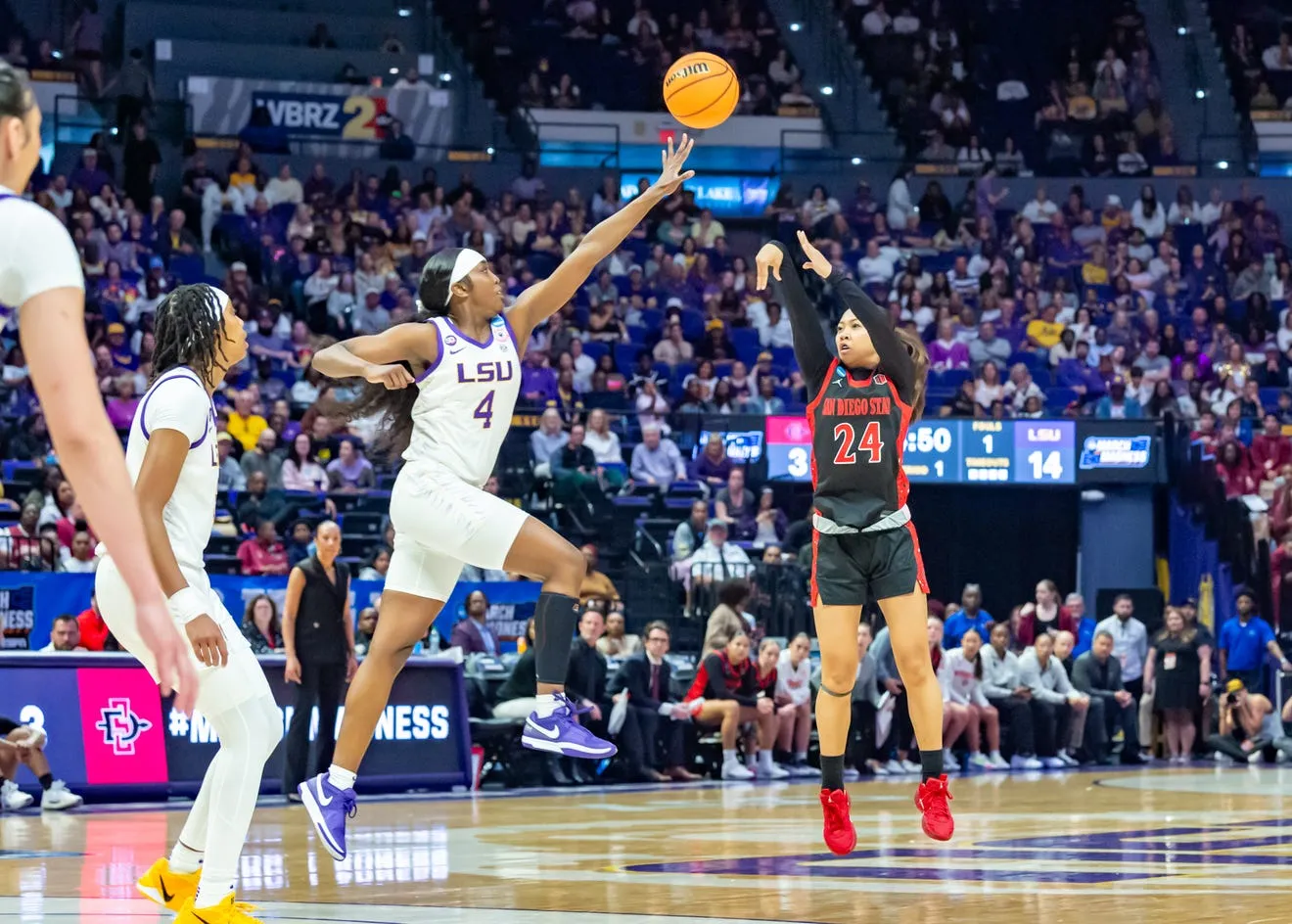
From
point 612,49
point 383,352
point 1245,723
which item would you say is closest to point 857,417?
point 383,352

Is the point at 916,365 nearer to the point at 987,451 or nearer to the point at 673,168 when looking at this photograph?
the point at 673,168

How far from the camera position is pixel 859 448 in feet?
29.1

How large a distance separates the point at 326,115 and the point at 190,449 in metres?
22.5

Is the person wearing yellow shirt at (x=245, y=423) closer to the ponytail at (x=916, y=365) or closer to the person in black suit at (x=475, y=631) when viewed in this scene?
the person in black suit at (x=475, y=631)

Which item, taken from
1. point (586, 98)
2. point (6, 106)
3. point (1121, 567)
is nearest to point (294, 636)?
point (6, 106)

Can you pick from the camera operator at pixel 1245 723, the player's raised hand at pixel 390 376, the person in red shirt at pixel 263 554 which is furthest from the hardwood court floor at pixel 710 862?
the camera operator at pixel 1245 723

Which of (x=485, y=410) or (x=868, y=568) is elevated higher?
(x=485, y=410)

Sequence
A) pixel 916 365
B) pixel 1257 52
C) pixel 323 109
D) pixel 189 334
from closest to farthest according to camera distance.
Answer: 1. pixel 189 334
2. pixel 916 365
3. pixel 323 109
4. pixel 1257 52

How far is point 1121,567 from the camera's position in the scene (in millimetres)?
25250

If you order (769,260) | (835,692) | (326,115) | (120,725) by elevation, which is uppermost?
(326,115)

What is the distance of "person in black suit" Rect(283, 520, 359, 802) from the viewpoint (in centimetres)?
1409

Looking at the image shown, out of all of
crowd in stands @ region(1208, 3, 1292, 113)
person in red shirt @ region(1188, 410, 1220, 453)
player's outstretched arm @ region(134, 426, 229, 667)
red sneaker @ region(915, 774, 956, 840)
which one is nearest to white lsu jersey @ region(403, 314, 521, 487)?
player's outstretched arm @ region(134, 426, 229, 667)

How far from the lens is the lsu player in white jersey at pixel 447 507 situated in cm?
739

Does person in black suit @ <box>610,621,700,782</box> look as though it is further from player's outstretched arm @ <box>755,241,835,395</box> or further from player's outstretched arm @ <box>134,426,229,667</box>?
player's outstretched arm @ <box>134,426,229,667</box>
